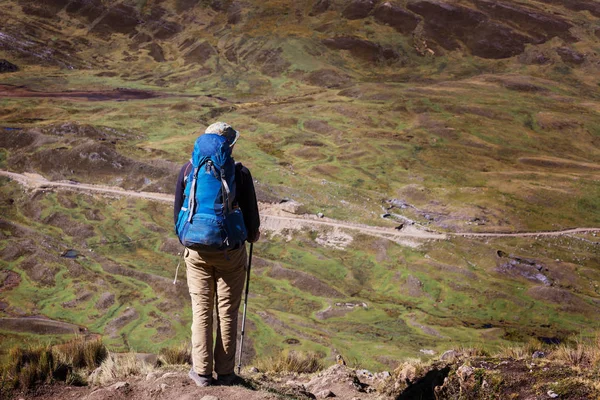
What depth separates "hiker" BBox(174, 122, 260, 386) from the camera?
6227 mm

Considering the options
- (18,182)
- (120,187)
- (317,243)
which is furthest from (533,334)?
(18,182)

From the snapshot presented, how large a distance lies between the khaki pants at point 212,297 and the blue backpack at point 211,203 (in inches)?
8.3

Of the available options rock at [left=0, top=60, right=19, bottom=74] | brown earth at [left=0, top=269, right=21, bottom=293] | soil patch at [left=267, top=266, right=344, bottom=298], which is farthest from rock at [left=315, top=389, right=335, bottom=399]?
rock at [left=0, top=60, right=19, bottom=74]

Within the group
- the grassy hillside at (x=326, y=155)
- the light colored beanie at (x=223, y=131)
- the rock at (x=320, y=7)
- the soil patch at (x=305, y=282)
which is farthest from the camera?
the rock at (x=320, y=7)

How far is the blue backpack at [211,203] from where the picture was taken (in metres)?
6.17

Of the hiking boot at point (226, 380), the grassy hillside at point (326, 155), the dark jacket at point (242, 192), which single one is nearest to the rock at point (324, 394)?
the hiking boot at point (226, 380)

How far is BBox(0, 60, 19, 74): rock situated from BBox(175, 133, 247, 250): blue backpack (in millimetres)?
73040

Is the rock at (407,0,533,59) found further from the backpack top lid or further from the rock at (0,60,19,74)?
the backpack top lid

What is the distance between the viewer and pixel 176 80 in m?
69.6

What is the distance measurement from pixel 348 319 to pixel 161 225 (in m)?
13.4

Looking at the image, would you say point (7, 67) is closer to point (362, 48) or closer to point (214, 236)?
point (362, 48)

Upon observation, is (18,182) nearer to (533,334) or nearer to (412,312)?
(412,312)

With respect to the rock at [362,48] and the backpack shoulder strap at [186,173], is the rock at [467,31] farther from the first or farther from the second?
the backpack shoulder strap at [186,173]

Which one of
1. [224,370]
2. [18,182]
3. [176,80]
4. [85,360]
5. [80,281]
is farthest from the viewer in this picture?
[176,80]
